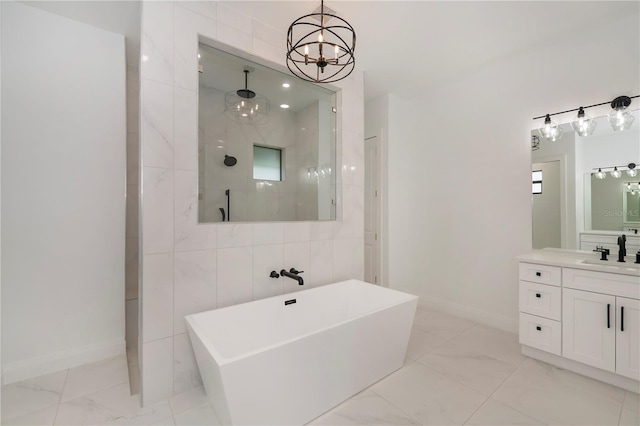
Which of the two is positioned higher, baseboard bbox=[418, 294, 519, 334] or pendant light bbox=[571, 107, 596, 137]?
pendant light bbox=[571, 107, 596, 137]

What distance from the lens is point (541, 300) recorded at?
89.4 inches

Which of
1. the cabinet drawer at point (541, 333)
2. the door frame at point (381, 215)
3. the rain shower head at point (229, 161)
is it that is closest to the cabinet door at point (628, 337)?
the cabinet drawer at point (541, 333)

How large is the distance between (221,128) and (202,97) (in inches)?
10.1

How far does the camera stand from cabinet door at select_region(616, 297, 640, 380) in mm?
1845

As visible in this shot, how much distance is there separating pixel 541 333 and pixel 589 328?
313mm

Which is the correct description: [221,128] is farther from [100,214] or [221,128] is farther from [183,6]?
[100,214]

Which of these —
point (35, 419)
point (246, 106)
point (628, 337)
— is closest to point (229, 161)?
point (246, 106)

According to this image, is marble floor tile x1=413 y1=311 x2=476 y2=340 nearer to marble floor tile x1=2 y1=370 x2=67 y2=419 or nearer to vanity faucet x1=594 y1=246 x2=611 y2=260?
vanity faucet x1=594 y1=246 x2=611 y2=260

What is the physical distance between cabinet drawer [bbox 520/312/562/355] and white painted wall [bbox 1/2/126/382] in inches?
137

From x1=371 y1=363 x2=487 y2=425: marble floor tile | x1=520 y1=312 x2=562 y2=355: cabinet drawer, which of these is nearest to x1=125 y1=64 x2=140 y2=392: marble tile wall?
x1=371 y1=363 x2=487 y2=425: marble floor tile

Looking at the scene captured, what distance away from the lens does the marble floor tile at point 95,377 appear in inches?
75.2

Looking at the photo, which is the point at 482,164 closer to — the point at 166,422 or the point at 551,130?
the point at 551,130

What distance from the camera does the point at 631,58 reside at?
221 centimetres

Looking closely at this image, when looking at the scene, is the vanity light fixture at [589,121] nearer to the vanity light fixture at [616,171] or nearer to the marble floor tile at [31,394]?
the vanity light fixture at [616,171]
